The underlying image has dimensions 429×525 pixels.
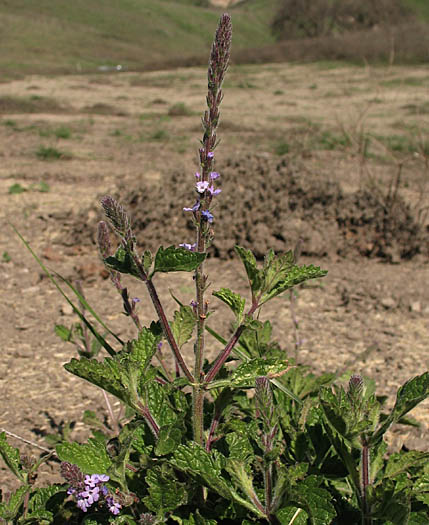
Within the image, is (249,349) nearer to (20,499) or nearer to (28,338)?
(20,499)

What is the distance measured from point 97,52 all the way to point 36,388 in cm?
5216

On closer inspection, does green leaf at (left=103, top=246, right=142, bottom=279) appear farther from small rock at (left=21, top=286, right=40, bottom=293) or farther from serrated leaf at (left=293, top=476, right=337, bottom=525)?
small rock at (left=21, top=286, right=40, bottom=293)

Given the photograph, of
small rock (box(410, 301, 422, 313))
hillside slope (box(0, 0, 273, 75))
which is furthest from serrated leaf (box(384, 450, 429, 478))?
hillside slope (box(0, 0, 273, 75))

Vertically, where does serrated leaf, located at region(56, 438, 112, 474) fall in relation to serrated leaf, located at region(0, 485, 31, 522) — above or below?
above

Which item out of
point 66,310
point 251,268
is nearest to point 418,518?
point 251,268

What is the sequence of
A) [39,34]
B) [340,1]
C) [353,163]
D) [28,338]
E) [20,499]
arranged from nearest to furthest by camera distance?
[20,499] → [28,338] → [353,163] → [340,1] → [39,34]

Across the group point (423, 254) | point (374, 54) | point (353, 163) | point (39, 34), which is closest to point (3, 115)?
point (353, 163)

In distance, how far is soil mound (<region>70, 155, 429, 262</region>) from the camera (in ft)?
14.1

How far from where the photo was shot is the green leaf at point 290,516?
125cm

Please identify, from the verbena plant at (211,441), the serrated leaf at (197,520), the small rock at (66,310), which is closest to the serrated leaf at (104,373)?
the verbena plant at (211,441)

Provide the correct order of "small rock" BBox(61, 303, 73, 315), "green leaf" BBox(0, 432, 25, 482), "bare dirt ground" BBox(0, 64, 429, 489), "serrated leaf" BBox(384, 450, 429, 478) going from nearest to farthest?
"serrated leaf" BBox(384, 450, 429, 478)
"green leaf" BBox(0, 432, 25, 482)
"bare dirt ground" BBox(0, 64, 429, 489)
"small rock" BBox(61, 303, 73, 315)

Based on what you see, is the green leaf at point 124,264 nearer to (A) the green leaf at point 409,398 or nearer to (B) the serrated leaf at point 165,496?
(B) the serrated leaf at point 165,496

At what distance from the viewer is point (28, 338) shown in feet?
10.6

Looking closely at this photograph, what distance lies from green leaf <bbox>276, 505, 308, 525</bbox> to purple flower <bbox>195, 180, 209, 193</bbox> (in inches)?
28.1
